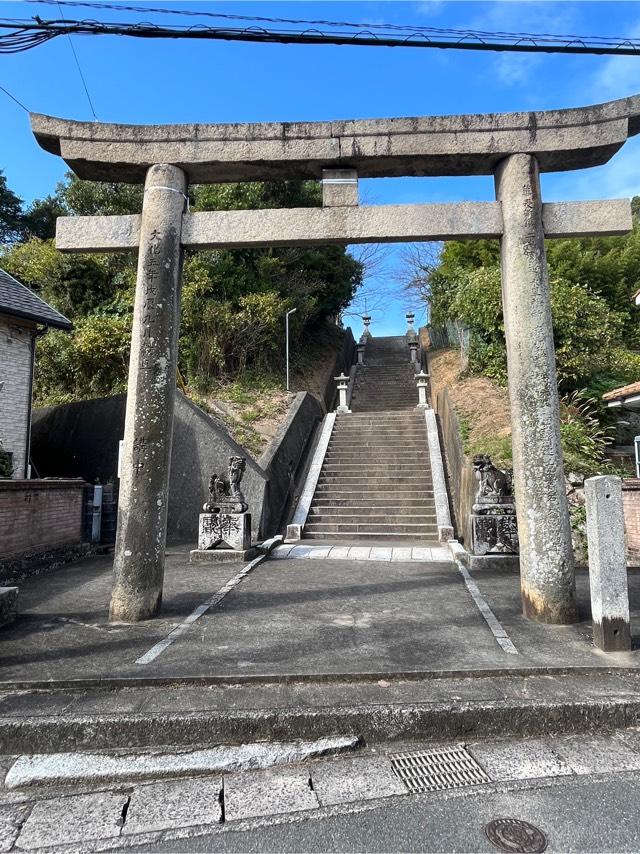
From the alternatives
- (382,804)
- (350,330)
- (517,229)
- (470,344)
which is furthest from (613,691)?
(350,330)

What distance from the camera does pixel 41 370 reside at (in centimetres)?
1705

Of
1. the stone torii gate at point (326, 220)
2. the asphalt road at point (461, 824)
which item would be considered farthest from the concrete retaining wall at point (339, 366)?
the asphalt road at point (461, 824)

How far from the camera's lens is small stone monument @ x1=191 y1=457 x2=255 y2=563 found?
863 cm

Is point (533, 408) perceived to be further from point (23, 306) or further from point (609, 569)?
point (23, 306)

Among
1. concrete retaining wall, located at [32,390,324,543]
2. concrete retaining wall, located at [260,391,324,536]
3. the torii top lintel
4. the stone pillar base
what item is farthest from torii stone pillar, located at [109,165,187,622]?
concrete retaining wall, located at [260,391,324,536]

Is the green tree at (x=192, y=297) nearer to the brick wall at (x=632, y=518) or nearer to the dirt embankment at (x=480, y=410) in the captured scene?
the dirt embankment at (x=480, y=410)

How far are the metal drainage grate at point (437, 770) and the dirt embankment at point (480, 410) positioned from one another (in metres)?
8.27

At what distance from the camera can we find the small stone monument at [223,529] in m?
8.63

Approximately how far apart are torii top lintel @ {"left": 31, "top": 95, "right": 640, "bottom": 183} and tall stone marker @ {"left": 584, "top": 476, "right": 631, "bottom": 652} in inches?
148

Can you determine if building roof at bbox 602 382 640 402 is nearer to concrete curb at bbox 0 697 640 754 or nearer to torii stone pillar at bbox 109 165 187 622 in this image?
concrete curb at bbox 0 697 640 754

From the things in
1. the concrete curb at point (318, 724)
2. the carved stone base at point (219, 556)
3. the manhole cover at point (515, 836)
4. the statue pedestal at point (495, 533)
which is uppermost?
the statue pedestal at point (495, 533)

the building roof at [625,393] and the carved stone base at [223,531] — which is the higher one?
the building roof at [625,393]

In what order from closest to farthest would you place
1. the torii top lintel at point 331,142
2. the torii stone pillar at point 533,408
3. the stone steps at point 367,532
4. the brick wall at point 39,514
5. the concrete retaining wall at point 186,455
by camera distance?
the torii stone pillar at point 533,408
the torii top lintel at point 331,142
the brick wall at point 39,514
the stone steps at point 367,532
the concrete retaining wall at point 186,455

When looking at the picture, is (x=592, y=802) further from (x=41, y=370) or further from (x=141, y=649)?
(x=41, y=370)
